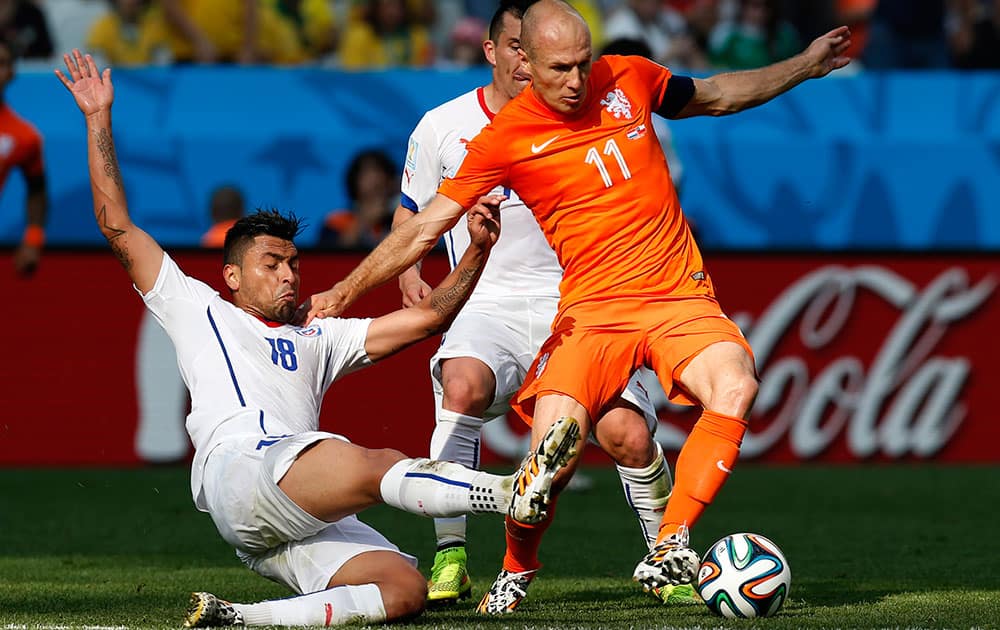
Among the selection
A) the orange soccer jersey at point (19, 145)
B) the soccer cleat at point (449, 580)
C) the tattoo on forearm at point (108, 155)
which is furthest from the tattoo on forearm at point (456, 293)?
the orange soccer jersey at point (19, 145)

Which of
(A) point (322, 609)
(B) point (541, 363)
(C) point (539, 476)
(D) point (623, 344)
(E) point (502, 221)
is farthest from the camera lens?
(E) point (502, 221)

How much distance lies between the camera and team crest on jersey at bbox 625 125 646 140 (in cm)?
653

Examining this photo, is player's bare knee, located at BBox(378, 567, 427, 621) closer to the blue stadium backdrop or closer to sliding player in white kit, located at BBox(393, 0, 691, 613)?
sliding player in white kit, located at BBox(393, 0, 691, 613)

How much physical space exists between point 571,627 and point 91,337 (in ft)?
24.6

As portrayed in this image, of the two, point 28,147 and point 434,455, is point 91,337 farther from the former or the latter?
point 434,455

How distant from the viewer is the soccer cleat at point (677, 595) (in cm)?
672

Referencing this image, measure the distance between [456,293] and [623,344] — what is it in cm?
69

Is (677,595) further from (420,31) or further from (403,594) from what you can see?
(420,31)

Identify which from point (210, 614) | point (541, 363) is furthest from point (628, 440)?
point (210, 614)

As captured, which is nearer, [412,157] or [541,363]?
→ [541,363]

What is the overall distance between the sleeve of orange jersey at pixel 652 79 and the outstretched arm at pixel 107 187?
202 cm

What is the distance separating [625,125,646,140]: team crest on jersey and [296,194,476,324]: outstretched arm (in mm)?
717

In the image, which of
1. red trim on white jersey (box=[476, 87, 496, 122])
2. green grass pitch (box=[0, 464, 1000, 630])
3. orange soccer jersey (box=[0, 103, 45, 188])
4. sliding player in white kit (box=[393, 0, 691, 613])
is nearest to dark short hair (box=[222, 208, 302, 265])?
sliding player in white kit (box=[393, 0, 691, 613])

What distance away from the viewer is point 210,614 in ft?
18.4
